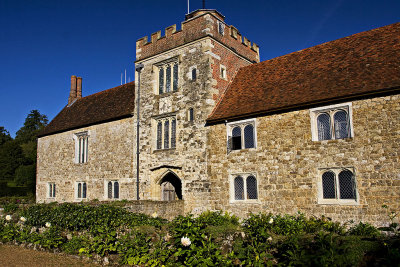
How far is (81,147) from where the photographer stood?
900 inches

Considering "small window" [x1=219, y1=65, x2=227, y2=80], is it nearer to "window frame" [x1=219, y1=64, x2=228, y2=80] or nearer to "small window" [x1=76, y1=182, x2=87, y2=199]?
"window frame" [x1=219, y1=64, x2=228, y2=80]

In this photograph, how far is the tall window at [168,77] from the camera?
59.8 feet

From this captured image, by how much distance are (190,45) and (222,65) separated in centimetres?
195

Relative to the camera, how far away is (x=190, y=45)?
1762cm

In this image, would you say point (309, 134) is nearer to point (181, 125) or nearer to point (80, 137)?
point (181, 125)

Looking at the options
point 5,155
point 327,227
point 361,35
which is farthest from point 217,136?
point 5,155

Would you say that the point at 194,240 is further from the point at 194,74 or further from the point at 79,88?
the point at 79,88

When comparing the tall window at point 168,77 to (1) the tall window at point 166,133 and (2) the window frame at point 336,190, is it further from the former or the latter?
(2) the window frame at point 336,190

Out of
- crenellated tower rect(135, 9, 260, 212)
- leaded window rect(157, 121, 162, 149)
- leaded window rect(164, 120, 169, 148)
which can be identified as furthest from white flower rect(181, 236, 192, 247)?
leaded window rect(157, 121, 162, 149)

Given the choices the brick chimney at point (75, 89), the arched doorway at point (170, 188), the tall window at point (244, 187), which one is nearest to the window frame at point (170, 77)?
the arched doorway at point (170, 188)

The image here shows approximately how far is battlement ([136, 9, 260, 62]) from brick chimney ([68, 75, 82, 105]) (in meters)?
11.4

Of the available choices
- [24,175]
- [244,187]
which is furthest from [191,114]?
[24,175]

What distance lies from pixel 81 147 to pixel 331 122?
16.4 metres

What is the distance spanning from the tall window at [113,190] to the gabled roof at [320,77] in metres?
7.61
